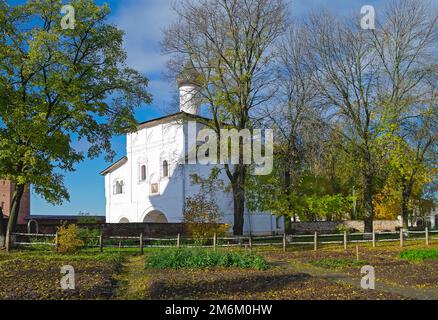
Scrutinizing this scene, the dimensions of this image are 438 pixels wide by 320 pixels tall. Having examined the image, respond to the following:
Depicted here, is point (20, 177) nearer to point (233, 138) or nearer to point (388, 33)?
point (233, 138)

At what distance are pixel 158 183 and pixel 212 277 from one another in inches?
1206

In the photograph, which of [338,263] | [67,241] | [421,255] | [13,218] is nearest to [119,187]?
[13,218]

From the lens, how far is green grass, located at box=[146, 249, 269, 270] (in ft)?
57.8

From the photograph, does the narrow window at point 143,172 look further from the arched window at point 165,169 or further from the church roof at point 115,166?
the arched window at point 165,169

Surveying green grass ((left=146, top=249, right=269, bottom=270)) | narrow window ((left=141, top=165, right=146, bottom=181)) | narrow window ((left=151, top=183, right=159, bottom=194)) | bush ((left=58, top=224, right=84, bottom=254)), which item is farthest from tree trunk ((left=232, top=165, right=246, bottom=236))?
narrow window ((left=141, top=165, right=146, bottom=181))

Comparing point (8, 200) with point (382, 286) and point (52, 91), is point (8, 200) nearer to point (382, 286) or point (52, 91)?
point (52, 91)

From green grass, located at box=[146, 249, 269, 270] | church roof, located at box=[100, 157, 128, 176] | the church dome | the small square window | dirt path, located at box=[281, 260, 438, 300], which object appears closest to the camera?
dirt path, located at box=[281, 260, 438, 300]

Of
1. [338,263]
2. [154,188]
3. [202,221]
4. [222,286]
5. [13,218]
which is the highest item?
[154,188]

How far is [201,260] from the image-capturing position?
18.0 meters

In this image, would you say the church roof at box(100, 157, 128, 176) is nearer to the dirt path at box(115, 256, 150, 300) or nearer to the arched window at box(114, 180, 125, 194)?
the arched window at box(114, 180, 125, 194)

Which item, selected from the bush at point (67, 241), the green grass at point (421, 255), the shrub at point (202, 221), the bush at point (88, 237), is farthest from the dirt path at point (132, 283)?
the green grass at point (421, 255)

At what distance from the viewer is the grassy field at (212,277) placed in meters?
11.4
